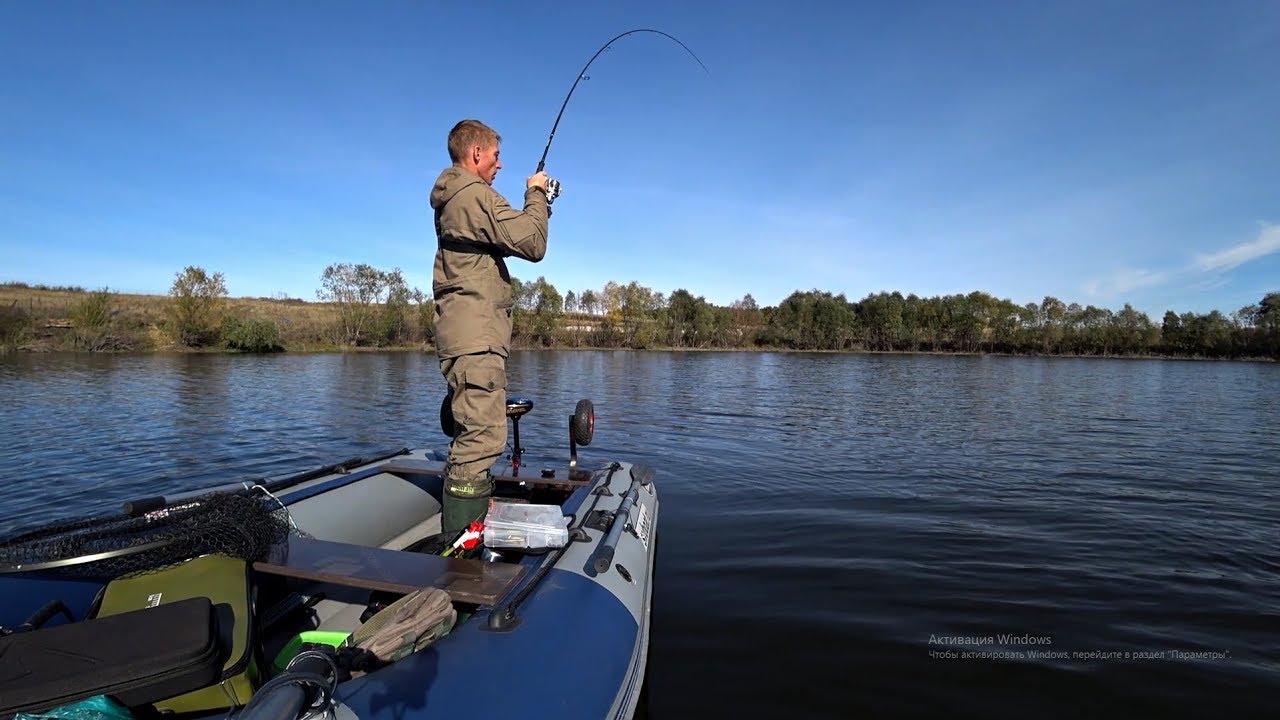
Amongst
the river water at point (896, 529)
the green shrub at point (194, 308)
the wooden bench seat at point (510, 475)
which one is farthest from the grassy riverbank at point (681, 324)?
the wooden bench seat at point (510, 475)

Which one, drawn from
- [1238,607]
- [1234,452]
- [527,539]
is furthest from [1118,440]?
[527,539]

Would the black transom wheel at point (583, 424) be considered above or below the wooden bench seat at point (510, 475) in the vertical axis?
above

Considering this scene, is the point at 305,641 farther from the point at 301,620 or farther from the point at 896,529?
the point at 896,529

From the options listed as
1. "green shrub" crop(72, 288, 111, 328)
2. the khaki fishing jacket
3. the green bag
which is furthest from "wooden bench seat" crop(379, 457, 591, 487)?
"green shrub" crop(72, 288, 111, 328)

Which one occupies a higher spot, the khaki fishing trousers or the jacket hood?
the jacket hood

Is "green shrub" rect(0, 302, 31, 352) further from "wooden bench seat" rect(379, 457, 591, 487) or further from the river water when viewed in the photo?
"wooden bench seat" rect(379, 457, 591, 487)

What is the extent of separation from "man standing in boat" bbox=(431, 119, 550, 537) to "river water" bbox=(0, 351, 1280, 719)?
5.71 ft

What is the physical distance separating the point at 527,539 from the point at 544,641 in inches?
35.3

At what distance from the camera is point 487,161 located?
147 inches

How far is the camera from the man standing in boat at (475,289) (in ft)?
11.4

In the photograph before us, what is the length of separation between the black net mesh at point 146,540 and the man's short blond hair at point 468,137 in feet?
7.18

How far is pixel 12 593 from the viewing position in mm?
2611

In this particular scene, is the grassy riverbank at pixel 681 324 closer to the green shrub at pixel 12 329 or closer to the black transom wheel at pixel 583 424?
the green shrub at pixel 12 329

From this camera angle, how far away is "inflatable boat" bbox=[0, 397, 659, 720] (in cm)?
186
